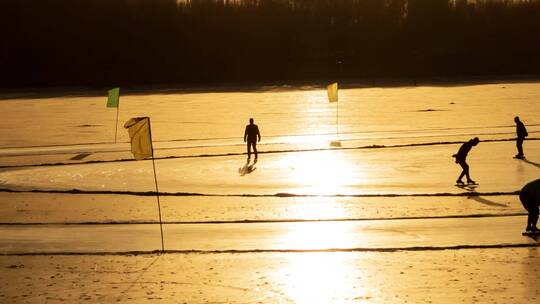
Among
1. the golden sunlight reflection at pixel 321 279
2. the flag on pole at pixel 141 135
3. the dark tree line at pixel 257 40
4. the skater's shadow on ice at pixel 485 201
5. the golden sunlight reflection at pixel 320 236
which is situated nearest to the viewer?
the golden sunlight reflection at pixel 321 279

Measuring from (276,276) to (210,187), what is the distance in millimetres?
10953

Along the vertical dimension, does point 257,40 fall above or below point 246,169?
below

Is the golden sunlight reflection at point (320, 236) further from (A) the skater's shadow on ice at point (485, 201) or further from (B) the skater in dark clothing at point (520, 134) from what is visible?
(B) the skater in dark clothing at point (520, 134)

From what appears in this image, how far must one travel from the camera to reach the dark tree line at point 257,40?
119 meters

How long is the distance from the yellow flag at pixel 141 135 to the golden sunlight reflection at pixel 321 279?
3.63 m

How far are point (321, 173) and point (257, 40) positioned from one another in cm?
10320

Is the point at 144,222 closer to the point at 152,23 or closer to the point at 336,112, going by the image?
the point at 336,112

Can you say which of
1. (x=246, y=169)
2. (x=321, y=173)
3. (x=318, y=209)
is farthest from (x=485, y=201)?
(x=246, y=169)

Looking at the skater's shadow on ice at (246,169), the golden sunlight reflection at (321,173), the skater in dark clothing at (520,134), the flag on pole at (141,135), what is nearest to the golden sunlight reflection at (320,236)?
the flag on pole at (141,135)

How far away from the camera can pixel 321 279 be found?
47.2 ft

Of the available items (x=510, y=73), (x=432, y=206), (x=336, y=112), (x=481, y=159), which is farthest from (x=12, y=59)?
(x=432, y=206)

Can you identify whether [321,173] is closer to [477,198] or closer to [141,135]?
[477,198]

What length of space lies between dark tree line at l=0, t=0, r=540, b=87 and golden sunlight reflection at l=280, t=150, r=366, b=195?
7855 cm

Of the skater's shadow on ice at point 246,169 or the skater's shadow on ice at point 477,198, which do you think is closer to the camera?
the skater's shadow on ice at point 477,198
